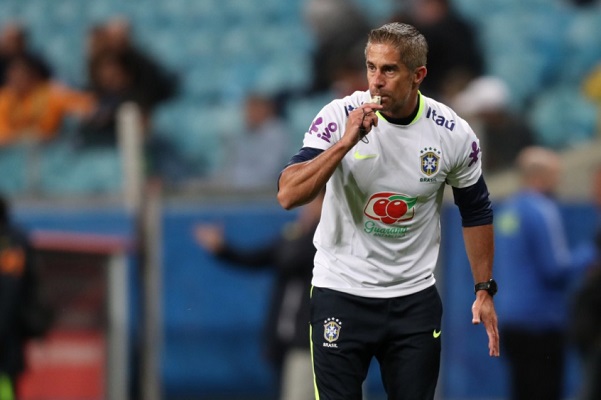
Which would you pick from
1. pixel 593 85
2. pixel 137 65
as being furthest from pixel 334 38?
pixel 593 85

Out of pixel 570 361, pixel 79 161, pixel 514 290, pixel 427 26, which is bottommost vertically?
pixel 570 361

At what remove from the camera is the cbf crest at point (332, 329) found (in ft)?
18.6

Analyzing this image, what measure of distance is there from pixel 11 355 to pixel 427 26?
5.60 m

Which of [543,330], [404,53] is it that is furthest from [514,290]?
[404,53]

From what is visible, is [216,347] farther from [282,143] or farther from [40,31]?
[40,31]

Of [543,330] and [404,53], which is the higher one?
[404,53]

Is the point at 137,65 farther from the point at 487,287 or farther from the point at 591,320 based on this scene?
the point at 487,287

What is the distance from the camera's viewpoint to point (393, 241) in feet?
18.8

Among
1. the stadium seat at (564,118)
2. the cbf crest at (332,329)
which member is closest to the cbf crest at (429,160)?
the cbf crest at (332,329)

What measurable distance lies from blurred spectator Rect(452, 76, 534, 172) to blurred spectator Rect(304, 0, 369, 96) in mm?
1161

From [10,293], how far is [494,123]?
433cm

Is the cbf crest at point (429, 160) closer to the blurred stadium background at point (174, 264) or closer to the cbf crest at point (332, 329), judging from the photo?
the cbf crest at point (332, 329)

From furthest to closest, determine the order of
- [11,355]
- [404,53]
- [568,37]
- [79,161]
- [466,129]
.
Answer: [568,37]
[79,161]
[11,355]
[466,129]
[404,53]

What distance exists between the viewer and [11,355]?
9.16m
